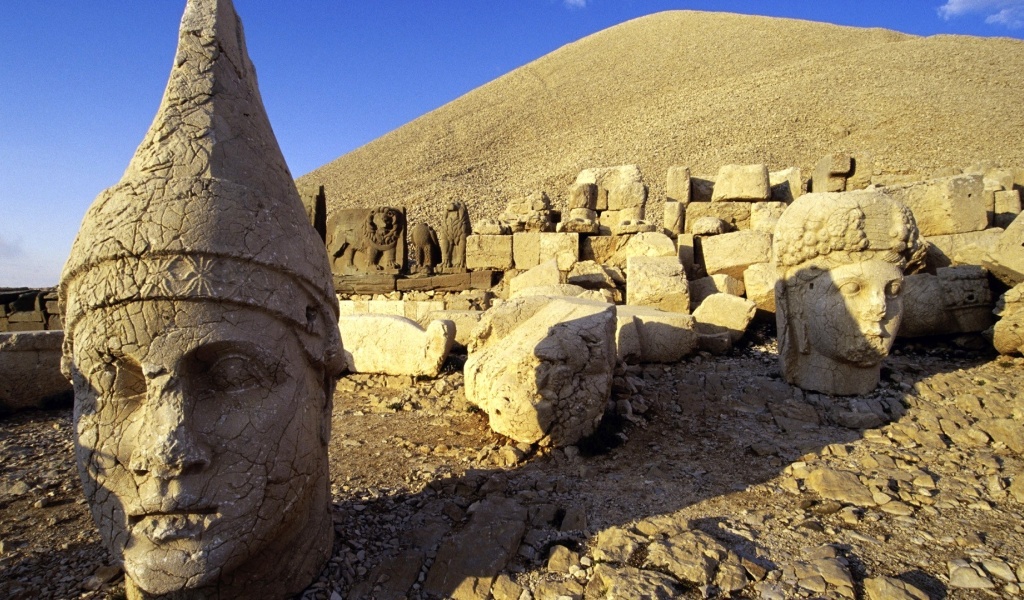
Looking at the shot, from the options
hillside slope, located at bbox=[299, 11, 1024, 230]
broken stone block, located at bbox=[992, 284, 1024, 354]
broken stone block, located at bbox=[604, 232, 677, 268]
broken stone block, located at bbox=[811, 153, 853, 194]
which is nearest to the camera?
broken stone block, located at bbox=[992, 284, 1024, 354]

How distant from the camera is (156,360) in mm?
1760

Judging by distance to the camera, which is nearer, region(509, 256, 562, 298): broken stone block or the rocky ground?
the rocky ground

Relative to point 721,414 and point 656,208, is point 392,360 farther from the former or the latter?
point 656,208

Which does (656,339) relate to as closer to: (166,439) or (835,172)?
(166,439)

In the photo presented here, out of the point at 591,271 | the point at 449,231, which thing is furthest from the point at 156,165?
the point at 449,231

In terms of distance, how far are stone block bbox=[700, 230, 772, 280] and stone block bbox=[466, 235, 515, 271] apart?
3065 mm

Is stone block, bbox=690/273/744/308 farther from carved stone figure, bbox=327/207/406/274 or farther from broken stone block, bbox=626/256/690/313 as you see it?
carved stone figure, bbox=327/207/406/274

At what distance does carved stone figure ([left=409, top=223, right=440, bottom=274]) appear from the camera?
9.43 m

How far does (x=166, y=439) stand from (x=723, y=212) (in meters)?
9.90

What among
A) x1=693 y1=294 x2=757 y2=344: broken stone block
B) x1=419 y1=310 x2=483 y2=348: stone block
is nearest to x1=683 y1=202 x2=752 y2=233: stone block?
x1=693 y1=294 x2=757 y2=344: broken stone block

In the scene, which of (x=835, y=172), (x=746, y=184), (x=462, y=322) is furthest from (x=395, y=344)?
(x=835, y=172)

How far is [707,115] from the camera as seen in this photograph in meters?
29.3

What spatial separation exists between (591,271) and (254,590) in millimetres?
6876

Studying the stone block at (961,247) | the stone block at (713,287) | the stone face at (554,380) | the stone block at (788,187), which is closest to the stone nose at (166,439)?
the stone face at (554,380)
